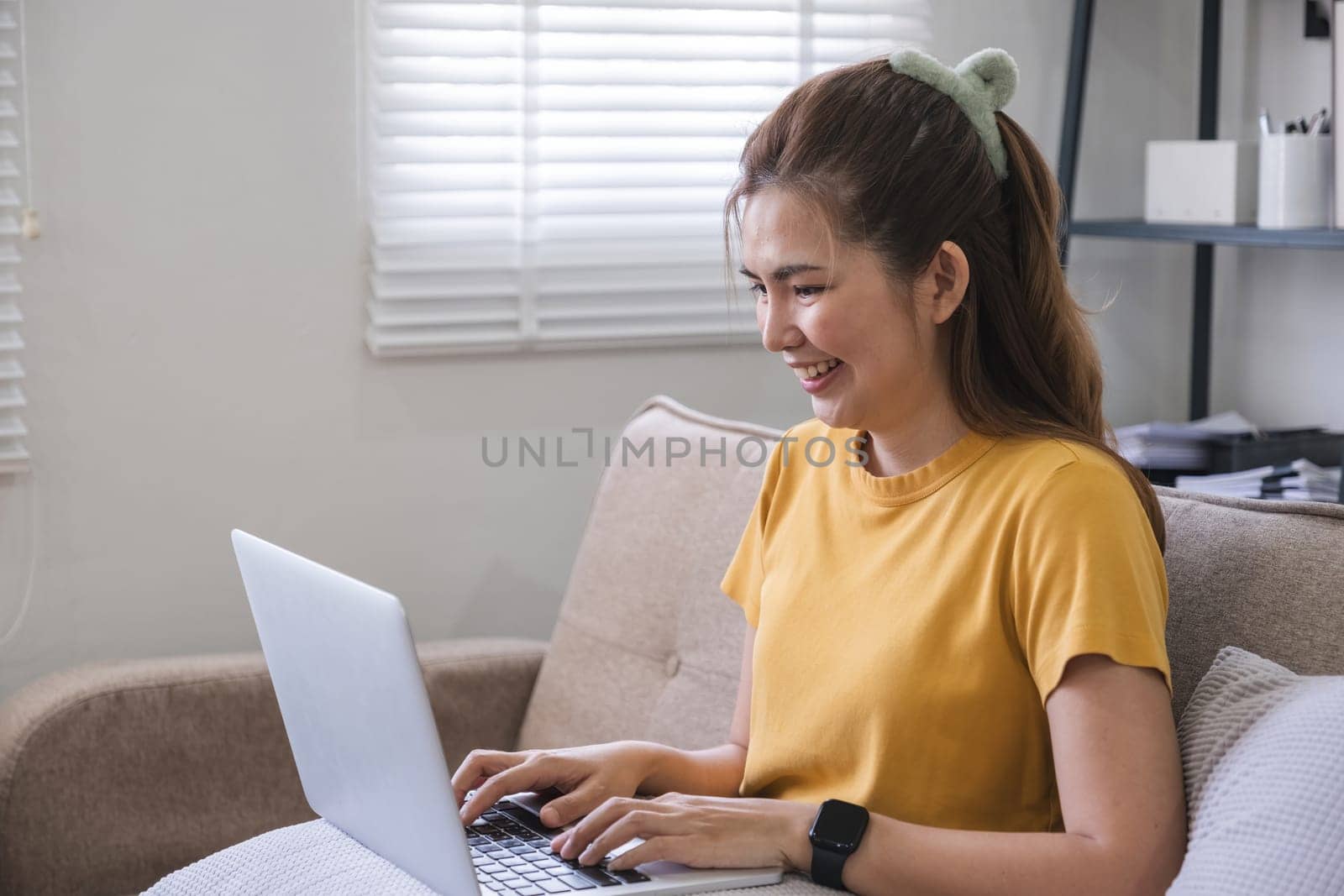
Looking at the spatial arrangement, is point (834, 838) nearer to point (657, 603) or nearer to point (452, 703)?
point (657, 603)

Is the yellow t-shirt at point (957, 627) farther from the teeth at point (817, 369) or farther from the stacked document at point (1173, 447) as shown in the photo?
the stacked document at point (1173, 447)

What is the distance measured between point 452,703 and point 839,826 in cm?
89

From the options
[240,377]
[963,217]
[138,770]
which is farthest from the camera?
[240,377]

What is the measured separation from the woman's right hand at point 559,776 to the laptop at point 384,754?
19 millimetres

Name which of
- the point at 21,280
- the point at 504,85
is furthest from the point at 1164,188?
the point at 21,280

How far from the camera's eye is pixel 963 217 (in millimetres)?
1227

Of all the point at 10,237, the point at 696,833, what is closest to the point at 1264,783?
the point at 696,833

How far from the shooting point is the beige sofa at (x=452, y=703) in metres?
1.68

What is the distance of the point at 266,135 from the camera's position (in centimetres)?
201

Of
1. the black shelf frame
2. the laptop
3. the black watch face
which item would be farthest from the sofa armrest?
the black shelf frame

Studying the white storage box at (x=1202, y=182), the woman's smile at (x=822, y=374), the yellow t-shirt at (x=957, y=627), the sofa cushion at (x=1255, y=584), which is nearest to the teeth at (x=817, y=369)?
the woman's smile at (x=822, y=374)

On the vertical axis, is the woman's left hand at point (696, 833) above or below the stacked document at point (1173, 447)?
below

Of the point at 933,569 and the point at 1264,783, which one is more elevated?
the point at 933,569

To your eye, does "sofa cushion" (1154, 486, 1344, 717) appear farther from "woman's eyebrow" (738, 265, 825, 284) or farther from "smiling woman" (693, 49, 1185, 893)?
"woman's eyebrow" (738, 265, 825, 284)
